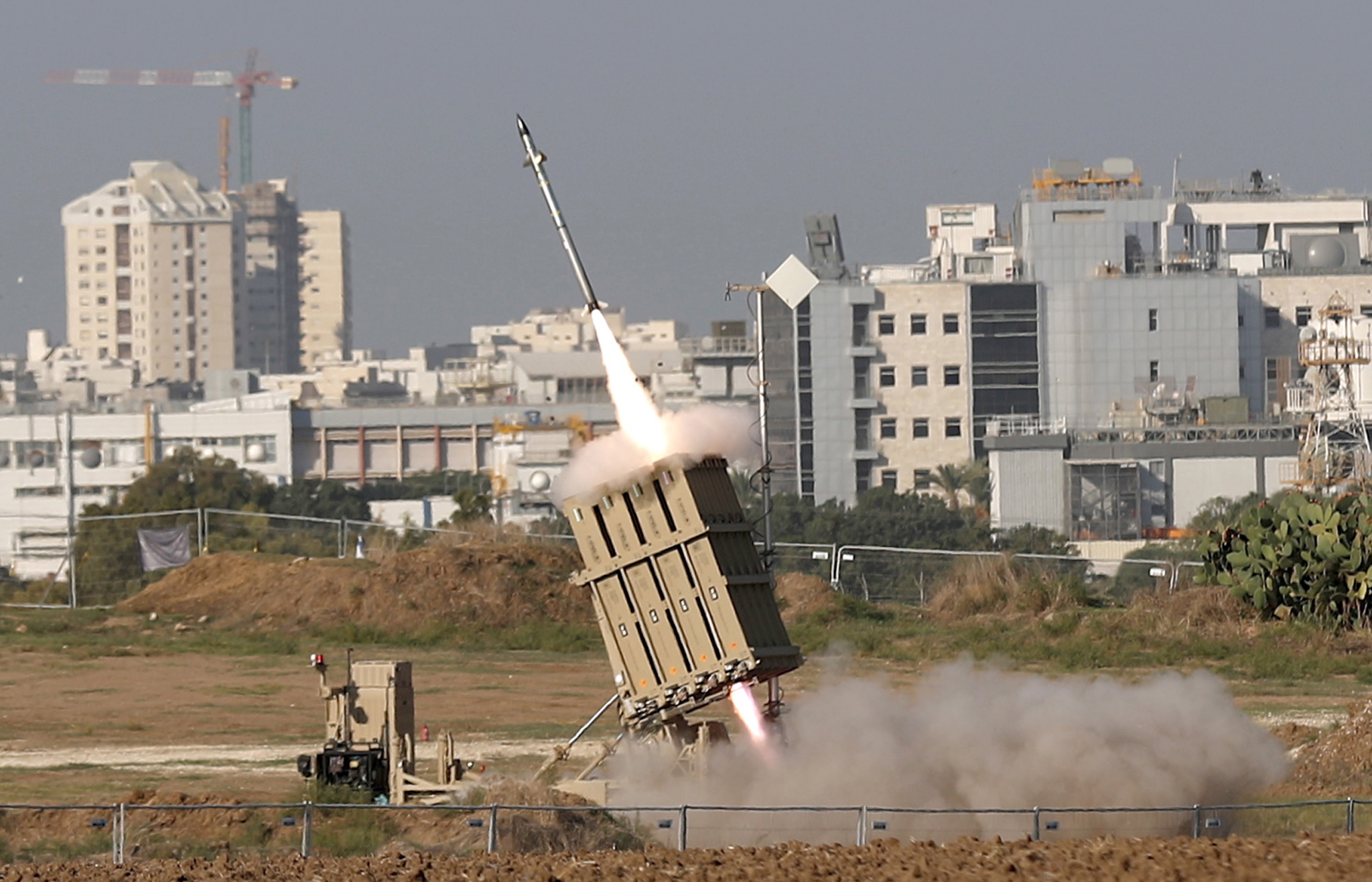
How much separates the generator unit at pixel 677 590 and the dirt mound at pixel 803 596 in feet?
64.1

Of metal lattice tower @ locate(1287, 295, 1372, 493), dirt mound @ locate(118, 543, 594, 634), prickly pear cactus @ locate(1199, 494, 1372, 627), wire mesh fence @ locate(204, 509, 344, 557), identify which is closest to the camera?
prickly pear cactus @ locate(1199, 494, 1372, 627)

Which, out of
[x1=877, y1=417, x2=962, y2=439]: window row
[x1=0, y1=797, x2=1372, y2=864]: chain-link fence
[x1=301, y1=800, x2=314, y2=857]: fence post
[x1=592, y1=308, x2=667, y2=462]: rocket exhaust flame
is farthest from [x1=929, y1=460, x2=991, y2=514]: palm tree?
[x1=301, y1=800, x2=314, y2=857]: fence post

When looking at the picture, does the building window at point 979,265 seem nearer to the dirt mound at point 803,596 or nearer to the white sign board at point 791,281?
the dirt mound at point 803,596

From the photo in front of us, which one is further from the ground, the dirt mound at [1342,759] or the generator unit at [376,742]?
the generator unit at [376,742]

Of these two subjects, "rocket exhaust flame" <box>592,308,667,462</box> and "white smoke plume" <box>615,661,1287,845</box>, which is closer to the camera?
"white smoke plume" <box>615,661,1287,845</box>

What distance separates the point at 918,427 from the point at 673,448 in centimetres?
10413

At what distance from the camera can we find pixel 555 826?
64.2 feet

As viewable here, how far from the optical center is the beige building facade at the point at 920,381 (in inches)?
4872

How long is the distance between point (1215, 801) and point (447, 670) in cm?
1765

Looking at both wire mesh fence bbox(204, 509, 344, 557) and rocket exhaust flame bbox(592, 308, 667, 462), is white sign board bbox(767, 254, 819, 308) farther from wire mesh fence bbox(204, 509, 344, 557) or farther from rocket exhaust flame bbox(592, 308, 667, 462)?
wire mesh fence bbox(204, 509, 344, 557)

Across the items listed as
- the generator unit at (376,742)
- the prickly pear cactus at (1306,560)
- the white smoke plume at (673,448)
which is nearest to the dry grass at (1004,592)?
the prickly pear cactus at (1306,560)

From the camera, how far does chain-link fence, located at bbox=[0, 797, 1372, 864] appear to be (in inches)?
762

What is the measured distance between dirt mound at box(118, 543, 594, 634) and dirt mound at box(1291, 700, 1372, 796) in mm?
19995

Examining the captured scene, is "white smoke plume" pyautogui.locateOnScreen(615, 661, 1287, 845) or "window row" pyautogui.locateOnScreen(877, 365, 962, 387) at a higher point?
"window row" pyautogui.locateOnScreen(877, 365, 962, 387)
